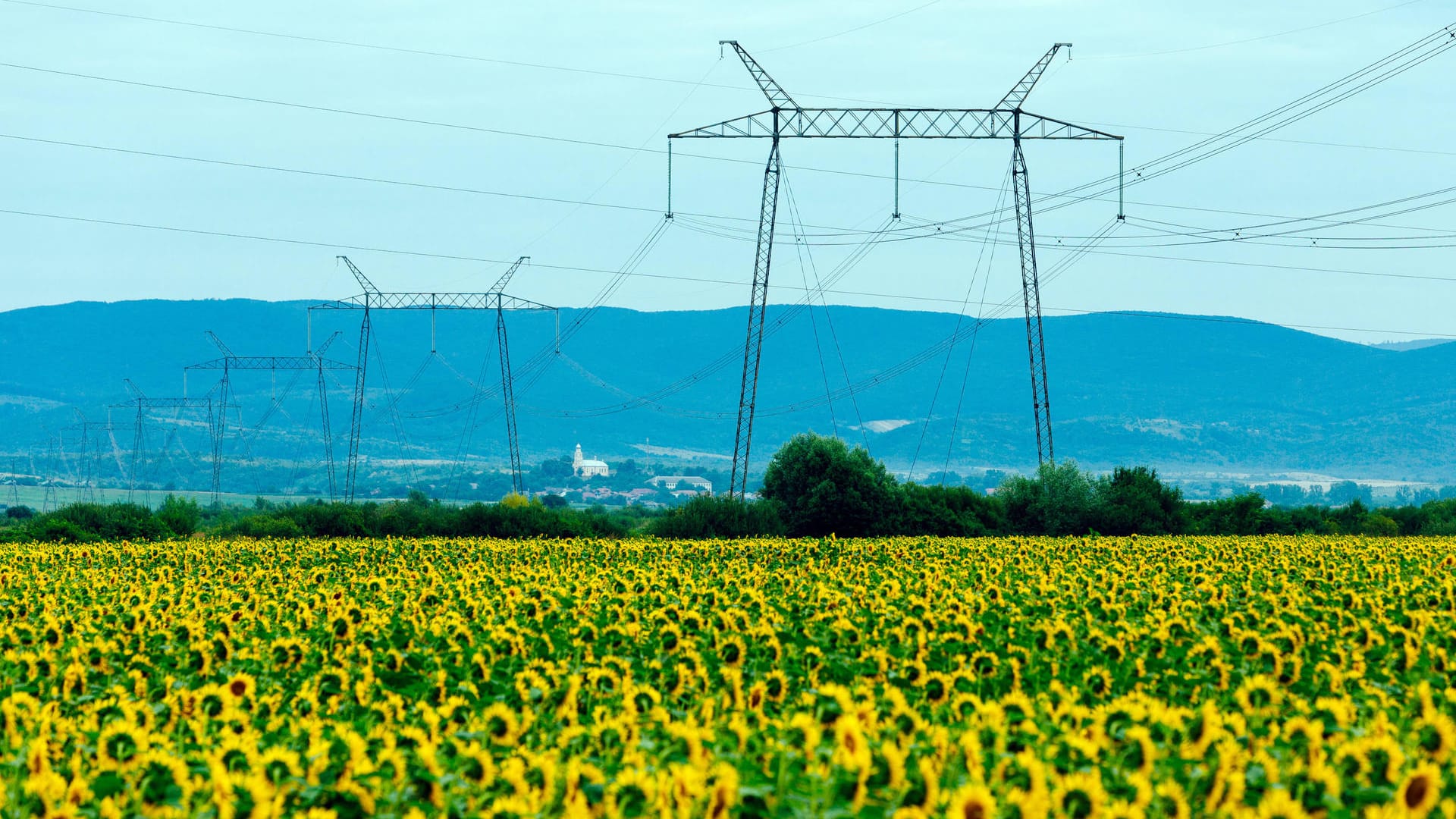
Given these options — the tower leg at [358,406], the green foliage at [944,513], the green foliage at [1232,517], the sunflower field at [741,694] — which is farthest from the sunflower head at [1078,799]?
the tower leg at [358,406]

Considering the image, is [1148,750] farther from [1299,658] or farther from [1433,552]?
[1433,552]

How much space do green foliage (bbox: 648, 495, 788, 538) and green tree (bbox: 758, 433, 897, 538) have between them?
159cm

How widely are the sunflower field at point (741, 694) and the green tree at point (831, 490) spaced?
97.6ft

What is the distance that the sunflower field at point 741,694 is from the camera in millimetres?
7449

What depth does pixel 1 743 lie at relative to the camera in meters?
9.84

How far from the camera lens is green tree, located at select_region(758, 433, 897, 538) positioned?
54281 mm

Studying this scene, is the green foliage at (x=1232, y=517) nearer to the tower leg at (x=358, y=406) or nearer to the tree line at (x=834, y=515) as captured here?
the tree line at (x=834, y=515)

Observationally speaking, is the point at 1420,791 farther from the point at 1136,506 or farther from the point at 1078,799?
the point at 1136,506

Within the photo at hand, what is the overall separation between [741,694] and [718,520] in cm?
4091

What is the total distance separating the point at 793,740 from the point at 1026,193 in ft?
160

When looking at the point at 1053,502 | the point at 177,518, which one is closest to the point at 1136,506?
the point at 1053,502

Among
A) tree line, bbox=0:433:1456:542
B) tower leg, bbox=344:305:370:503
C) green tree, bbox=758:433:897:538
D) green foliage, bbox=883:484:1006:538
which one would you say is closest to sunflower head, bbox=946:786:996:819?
tree line, bbox=0:433:1456:542

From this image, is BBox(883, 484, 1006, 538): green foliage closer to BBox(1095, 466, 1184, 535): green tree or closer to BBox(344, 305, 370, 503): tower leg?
BBox(1095, 466, 1184, 535): green tree

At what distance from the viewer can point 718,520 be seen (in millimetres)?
51812
